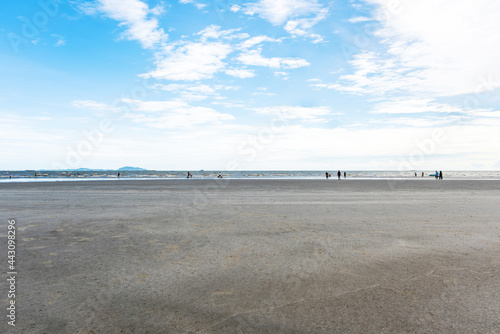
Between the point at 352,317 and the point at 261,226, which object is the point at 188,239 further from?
the point at 352,317

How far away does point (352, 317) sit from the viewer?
436 centimetres

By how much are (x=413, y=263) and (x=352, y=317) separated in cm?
316

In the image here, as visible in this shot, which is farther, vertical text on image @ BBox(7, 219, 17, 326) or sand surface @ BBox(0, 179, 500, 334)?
vertical text on image @ BBox(7, 219, 17, 326)

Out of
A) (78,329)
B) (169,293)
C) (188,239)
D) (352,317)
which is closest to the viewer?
(78,329)

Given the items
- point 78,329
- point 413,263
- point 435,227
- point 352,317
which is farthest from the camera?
point 435,227

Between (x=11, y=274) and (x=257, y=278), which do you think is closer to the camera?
(x=257, y=278)

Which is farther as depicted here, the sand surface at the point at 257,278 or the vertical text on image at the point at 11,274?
the vertical text on image at the point at 11,274

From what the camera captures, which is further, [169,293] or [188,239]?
[188,239]

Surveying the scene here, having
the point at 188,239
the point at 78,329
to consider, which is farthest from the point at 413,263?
the point at 78,329

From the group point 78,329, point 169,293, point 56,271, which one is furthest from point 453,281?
point 56,271

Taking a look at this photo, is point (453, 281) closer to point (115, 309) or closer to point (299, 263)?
point (299, 263)

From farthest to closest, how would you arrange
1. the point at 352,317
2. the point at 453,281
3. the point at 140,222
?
1. the point at 140,222
2. the point at 453,281
3. the point at 352,317

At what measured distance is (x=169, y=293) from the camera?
5.21 m

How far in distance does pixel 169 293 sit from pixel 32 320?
186 cm
